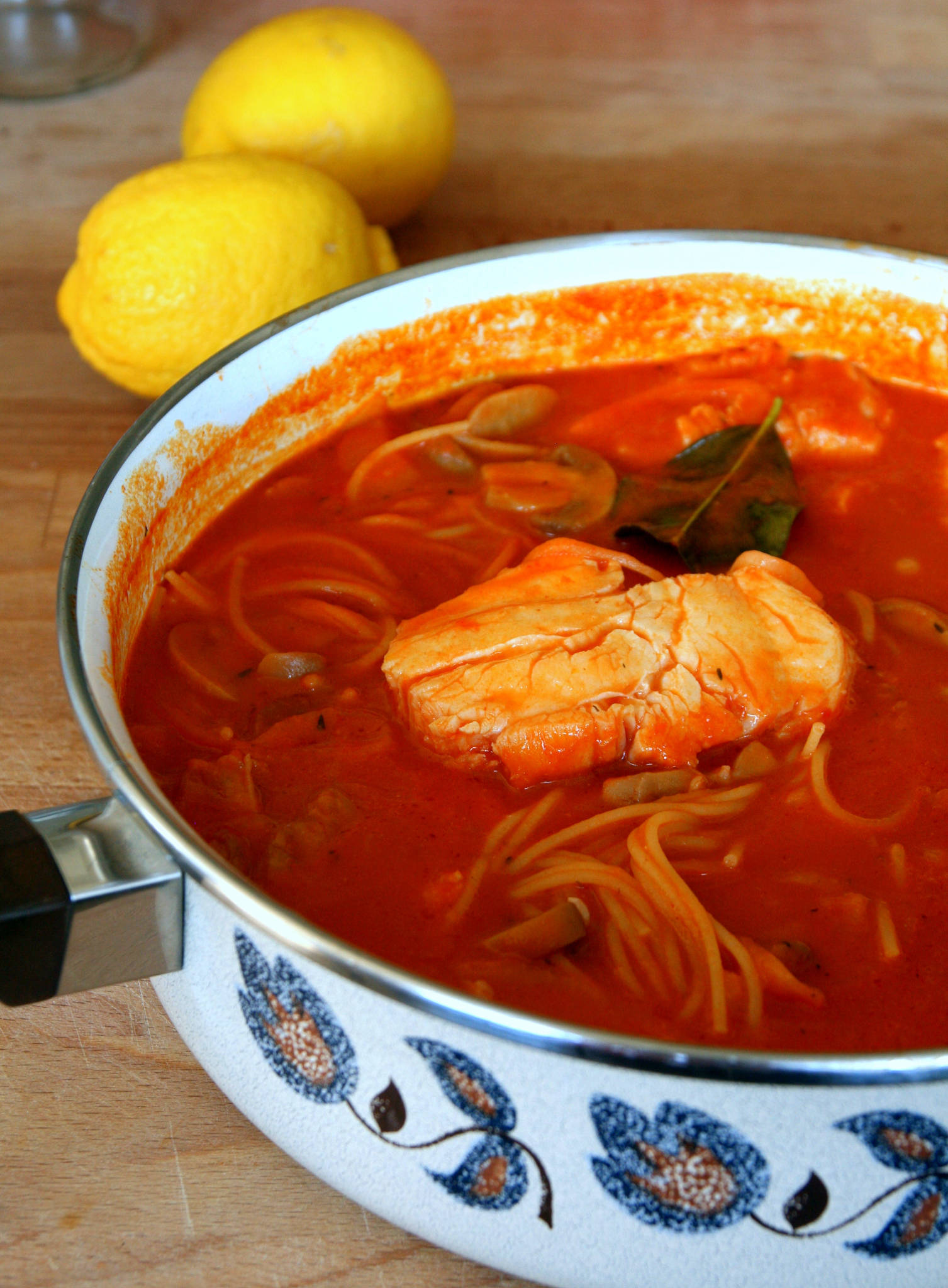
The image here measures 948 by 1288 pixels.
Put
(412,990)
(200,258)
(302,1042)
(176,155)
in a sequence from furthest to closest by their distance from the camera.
→ (176,155)
(200,258)
(302,1042)
(412,990)

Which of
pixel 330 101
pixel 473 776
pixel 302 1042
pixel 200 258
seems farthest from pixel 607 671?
pixel 330 101

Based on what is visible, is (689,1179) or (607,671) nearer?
(689,1179)

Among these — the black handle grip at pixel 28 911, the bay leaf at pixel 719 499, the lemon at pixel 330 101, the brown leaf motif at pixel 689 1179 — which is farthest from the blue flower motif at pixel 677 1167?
the lemon at pixel 330 101

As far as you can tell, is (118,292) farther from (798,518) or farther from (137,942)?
(137,942)

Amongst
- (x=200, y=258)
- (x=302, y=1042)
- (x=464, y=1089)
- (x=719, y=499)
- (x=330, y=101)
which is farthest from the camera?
(x=330, y=101)

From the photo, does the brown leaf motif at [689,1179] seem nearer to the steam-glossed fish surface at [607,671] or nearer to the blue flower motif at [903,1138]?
the blue flower motif at [903,1138]

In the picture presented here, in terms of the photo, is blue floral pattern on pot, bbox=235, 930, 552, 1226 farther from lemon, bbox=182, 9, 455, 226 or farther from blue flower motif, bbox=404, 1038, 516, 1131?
lemon, bbox=182, 9, 455, 226

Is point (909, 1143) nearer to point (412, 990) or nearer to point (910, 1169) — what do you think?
point (910, 1169)
